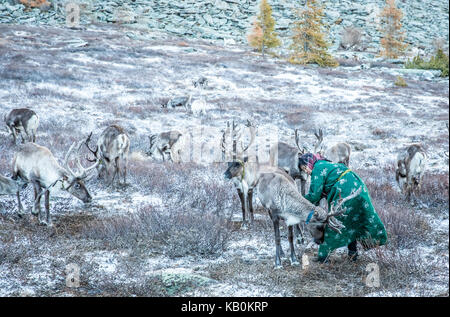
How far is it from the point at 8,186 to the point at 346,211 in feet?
18.5

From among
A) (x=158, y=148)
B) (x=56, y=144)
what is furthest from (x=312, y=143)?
(x=56, y=144)

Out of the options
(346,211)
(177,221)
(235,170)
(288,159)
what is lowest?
(177,221)

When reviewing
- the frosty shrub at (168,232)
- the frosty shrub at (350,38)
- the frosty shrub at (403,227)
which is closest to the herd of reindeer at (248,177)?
the frosty shrub at (168,232)

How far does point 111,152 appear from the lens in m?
9.63

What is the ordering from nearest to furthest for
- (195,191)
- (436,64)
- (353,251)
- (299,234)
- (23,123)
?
(353,251) → (299,234) → (195,191) → (23,123) → (436,64)

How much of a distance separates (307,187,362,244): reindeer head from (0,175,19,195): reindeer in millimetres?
5095

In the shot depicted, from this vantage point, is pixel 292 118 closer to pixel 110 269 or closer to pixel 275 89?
pixel 275 89

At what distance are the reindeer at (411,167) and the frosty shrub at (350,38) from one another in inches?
2014

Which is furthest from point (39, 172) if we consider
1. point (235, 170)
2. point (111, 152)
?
point (235, 170)

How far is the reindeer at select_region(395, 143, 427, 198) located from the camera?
29.8 ft

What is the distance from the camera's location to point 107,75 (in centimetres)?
2655

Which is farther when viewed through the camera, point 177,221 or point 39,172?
point 177,221

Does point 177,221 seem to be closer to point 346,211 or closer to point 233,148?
point 346,211

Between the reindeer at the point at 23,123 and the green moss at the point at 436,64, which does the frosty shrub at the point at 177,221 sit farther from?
the green moss at the point at 436,64
